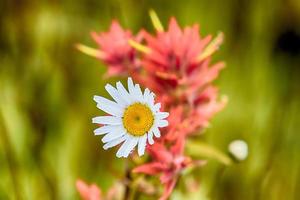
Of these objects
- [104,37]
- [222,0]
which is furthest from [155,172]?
[222,0]

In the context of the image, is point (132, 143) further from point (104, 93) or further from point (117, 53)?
point (104, 93)

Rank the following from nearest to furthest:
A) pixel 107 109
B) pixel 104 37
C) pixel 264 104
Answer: pixel 107 109 → pixel 104 37 → pixel 264 104

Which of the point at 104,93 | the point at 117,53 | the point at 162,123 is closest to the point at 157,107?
the point at 162,123

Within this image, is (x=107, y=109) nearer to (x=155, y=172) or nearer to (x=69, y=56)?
(x=155, y=172)

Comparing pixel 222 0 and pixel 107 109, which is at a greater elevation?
pixel 222 0

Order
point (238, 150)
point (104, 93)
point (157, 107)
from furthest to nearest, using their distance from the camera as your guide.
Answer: point (104, 93), point (238, 150), point (157, 107)

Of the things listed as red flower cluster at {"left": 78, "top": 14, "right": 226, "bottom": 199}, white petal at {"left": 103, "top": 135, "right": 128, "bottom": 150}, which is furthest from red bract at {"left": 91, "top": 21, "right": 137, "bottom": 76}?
white petal at {"left": 103, "top": 135, "right": 128, "bottom": 150}

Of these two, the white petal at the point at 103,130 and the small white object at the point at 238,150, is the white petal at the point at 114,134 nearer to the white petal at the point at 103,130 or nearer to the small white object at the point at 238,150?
the white petal at the point at 103,130
